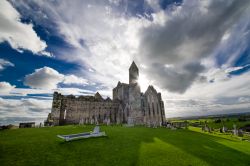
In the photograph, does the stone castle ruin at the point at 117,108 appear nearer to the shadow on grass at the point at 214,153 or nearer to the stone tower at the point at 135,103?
the stone tower at the point at 135,103

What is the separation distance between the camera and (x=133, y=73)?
53312 millimetres

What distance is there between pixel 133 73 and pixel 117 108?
1611cm

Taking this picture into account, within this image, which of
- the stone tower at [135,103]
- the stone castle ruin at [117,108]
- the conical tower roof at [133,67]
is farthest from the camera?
the conical tower roof at [133,67]

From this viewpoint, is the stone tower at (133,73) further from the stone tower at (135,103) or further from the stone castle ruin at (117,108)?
the stone tower at (135,103)

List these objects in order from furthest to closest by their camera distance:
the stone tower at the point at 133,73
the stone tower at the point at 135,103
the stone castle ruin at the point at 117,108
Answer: the stone tower at the point at 133,73, the stone tower at the point at 135,103, the stone castle ruin at the point at 117,108

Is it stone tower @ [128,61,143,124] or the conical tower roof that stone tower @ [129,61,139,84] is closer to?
the conical tower roof

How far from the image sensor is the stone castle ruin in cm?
3809

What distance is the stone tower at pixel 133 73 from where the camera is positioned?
52.4 meters

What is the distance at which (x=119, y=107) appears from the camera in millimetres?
50594

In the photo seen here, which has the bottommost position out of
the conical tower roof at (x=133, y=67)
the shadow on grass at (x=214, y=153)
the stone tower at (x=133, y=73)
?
the shadow on grass at (x=214, y=153)

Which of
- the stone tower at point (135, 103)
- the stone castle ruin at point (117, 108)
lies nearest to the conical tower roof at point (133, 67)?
the stone castle ruin at point (117, 108)

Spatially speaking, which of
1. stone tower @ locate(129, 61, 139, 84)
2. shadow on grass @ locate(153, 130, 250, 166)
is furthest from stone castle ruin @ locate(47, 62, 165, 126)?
shadow on grass @ locate(153, 130, 250, 166)

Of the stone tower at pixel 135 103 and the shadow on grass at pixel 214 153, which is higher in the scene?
the stone tower at pixel 135 103

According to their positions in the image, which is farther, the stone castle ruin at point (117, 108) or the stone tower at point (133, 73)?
the stone tower at point (133, 73)
